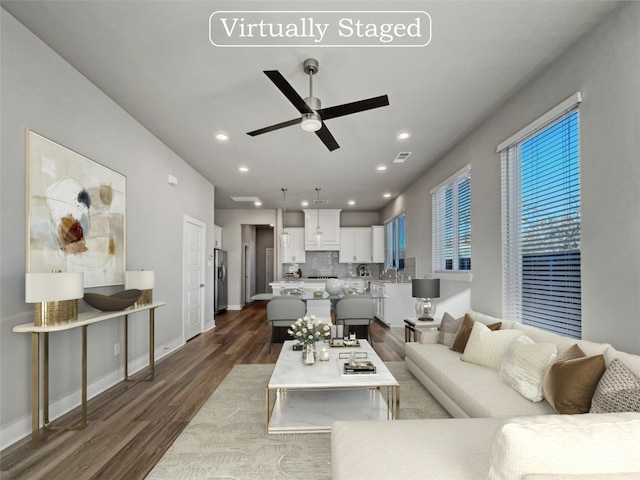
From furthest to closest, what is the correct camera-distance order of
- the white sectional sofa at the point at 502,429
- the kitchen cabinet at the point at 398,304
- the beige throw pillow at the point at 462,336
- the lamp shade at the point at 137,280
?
the kitchen cabinet at the point at 398,304
the lamp shade at the point at 137,280
the beige throw pillow at the point at 462,336
the white sectional sofa at the point at 502,429

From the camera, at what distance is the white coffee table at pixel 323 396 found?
2.47m

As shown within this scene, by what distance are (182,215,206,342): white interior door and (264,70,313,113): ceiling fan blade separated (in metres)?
3.51

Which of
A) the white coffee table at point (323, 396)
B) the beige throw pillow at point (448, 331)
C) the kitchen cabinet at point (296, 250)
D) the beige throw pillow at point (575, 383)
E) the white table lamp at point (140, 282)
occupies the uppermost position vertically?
the kitchen cabinet at point (296, 250)

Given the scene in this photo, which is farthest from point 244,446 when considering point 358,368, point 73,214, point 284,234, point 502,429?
point 284,234

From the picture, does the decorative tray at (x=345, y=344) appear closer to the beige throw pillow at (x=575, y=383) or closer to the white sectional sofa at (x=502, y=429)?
the white sectional sofa at (x=502, y=429)

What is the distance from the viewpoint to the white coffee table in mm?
2469

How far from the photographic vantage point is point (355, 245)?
9.43 m

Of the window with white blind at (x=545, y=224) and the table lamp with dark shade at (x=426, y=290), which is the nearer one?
the window with white blind at (x=545, y=224)

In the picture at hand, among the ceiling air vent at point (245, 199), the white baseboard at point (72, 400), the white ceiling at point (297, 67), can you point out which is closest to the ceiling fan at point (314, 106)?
the white ceiling at point (297, 67)

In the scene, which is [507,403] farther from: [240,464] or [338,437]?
[240,464]

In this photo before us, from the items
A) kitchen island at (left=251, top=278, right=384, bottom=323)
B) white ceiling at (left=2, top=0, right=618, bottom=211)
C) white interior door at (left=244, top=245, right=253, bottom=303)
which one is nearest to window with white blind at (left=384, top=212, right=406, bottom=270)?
kitchen island at (left=251, top=278, right=384, bottom=323)

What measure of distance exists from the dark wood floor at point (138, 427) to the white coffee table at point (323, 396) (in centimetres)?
79

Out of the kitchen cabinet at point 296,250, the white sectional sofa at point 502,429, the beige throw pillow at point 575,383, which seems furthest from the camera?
the kitchen cabinet at point 296,250

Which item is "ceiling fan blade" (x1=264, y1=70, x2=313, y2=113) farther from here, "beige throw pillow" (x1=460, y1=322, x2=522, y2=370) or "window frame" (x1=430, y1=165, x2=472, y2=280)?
"window frame" (x1=430, y1=165, x2=472, y2=280)
